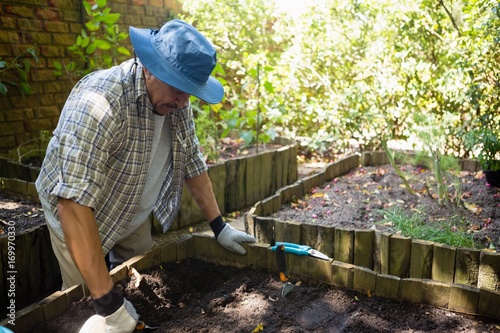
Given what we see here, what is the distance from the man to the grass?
1.12 m

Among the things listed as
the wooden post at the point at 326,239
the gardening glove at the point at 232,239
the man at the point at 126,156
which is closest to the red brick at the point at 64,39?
the man at the point at 126,156

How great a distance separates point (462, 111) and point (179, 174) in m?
3.43

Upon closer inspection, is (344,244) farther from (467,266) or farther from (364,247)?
(467,266)

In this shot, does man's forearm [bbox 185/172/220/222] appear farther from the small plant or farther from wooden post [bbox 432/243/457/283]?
the small plant

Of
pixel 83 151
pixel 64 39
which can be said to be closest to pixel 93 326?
pixel 83 151

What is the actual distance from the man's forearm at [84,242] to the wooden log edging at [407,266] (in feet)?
3.08

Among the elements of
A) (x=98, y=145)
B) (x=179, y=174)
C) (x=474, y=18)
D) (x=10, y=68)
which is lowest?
(x=179, y=174)

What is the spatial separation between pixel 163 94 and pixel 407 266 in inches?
60.4

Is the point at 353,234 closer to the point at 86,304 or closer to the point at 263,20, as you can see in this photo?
the point at 86,304

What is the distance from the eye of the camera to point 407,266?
7.88 feet

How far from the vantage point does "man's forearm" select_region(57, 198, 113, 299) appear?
1561 mm

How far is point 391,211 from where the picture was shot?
3057mm

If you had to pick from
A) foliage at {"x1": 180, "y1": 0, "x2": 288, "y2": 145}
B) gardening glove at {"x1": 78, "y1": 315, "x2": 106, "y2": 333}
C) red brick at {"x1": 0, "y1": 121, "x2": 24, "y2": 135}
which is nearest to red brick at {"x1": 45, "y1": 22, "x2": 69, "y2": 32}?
red brick at {"x1": 0, "y1": 121, "x2": 24, "y2": 135}

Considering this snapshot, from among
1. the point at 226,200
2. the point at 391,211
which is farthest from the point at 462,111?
the point at 226,200
